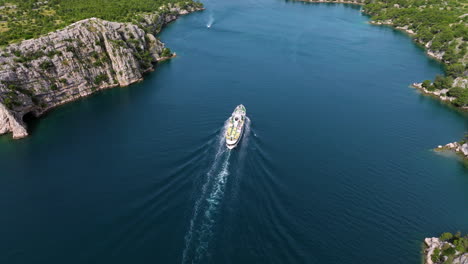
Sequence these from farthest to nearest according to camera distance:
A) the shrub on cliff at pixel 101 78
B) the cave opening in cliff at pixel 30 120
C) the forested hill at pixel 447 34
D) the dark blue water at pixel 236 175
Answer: the forested hill at pixel 447 34 < the shrub on cliff at pixel 101 78 < the cave opening in cliff at pixel 30 120 < the dark blue water at pixel 236 175

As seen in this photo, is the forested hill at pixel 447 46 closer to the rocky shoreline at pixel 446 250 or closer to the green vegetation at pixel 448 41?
the green vegetation at pixel 448 41

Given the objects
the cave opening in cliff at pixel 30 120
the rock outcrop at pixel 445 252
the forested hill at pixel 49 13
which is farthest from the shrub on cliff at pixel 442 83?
the forested hill at pixel 49 13

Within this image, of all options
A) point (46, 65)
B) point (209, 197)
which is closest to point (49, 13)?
point (46, 65)

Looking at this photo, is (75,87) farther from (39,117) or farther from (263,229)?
(263,229)

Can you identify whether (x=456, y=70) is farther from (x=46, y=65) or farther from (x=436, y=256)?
(x=46, y=65)

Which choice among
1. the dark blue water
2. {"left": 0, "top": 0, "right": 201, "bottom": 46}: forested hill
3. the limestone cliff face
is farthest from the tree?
{"left": 0, "top": 0, "right": 201, "bottom": 46}: forested hill

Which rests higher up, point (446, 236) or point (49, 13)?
Result: point (49, 13)

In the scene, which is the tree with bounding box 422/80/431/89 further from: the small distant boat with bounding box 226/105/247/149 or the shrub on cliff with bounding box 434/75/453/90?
the small distant boat with bounding box 226/105/247/149
